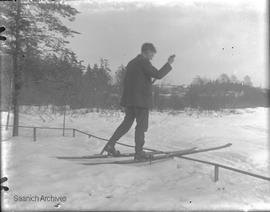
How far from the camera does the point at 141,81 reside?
20.3ft

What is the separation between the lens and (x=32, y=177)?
16.3 ft

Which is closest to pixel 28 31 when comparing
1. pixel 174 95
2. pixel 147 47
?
pixel 147 47

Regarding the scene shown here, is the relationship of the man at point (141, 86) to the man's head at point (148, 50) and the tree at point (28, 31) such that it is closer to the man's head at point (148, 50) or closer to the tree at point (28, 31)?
the man's head at point (148, 50)

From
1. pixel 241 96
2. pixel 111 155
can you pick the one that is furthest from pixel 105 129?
pixel 241 96

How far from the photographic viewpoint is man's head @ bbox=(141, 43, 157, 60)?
635 centimetres

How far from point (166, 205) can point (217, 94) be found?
147 ft

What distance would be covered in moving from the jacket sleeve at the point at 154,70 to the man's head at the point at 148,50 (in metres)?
0.21

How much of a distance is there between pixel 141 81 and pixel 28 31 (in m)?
11.6

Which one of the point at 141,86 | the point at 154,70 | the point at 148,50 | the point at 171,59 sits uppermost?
the point at 148,50

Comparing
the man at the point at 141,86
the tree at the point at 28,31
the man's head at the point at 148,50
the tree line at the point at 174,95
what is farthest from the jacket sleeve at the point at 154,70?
the tree line at the point at 174,95

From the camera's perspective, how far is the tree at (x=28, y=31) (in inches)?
628

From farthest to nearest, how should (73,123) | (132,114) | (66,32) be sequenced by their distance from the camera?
(73,123) < (66,32) < (132,114)

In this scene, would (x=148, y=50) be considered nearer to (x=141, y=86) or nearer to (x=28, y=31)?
(x=141, y=86)

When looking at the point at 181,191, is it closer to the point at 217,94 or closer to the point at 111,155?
the point at 111,155
